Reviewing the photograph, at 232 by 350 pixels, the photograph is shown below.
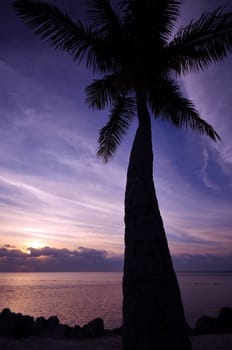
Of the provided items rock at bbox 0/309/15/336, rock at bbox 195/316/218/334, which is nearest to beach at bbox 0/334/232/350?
rock at bbox 0/309/15/336

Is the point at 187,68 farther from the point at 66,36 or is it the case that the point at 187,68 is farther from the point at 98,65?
the point at 66,36

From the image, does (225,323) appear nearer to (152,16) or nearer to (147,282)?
(147,282)

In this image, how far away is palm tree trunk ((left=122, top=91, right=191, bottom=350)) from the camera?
13.8 feet

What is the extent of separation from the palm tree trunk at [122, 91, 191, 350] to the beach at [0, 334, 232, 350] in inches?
223

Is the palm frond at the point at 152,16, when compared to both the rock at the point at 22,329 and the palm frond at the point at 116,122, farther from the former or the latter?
→ the rock at the point at 22,329

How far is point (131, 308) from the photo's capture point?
14.7ft

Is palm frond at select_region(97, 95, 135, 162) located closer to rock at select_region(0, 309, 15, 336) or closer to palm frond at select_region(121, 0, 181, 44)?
palm frond at select_region(121, 0, 181, 44)

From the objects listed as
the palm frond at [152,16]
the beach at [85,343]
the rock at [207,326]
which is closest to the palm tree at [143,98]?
the palm frond at [152,16]

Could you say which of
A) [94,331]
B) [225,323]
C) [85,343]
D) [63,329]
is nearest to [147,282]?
[85,343]

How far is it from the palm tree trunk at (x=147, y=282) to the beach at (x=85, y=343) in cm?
568

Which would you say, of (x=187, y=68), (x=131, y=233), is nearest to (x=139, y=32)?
(x=187, y=68)

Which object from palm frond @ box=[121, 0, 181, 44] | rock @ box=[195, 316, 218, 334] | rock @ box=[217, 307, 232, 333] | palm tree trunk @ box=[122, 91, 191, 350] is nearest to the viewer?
palm tree trunk @ box=[122, 91, 191, 350]

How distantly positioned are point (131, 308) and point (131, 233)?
117cm

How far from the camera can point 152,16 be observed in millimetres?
6898
